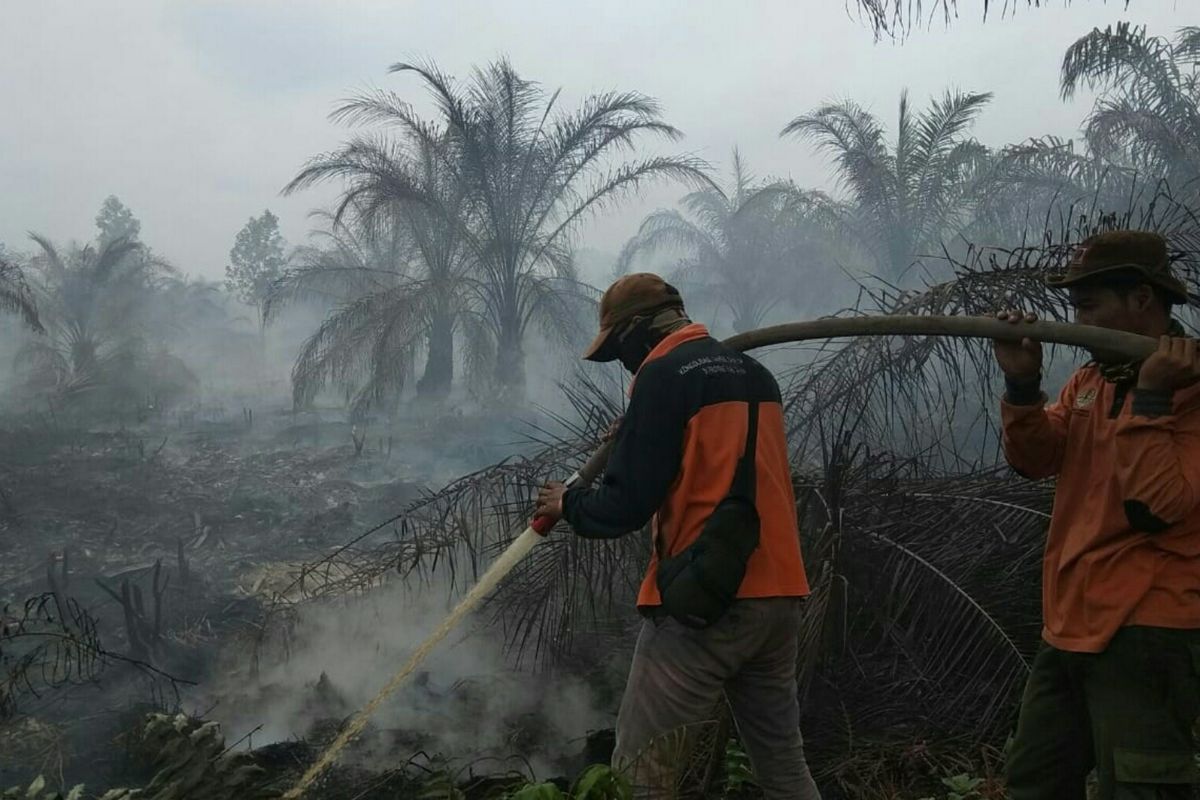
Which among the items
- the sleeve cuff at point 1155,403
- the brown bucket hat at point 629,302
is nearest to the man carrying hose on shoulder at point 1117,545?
the sleeve cuff at point 1155,403

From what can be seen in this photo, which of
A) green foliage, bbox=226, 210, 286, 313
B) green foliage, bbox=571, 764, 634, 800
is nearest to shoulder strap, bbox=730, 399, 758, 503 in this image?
green foliage, bbox=571, 764, 634, 800

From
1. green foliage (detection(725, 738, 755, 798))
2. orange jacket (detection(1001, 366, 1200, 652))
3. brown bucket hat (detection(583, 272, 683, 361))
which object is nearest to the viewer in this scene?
orange jacket (detection(1001, 366, 1200, 652))

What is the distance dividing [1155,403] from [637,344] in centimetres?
119

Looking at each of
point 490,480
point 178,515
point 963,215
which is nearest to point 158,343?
point 178,515

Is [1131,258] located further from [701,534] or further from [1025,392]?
[701,534]

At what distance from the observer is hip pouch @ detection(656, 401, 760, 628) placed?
2.05 metres

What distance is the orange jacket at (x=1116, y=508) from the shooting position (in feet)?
5.63

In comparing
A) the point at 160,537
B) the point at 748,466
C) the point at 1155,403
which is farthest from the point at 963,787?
the point at 160,537

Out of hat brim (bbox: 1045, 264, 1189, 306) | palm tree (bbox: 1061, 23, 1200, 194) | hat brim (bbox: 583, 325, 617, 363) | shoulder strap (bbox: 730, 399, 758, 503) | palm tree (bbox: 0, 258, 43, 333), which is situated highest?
palm tree (bbox: 1061, 23, 1200, 194)

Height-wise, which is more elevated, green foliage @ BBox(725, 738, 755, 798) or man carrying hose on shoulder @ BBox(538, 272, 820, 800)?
man carrying hose on shoulder @ BBox(538, 272, 820, 800)

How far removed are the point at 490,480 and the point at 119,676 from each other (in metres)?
2.44

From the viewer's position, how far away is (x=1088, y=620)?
1828mm

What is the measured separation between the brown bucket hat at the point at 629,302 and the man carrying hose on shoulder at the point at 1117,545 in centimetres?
84

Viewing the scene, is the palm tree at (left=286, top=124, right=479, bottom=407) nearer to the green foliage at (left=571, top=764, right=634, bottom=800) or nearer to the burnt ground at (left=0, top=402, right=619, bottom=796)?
the burnt ground at (left=0, top=402, right=619, bottom=796)
